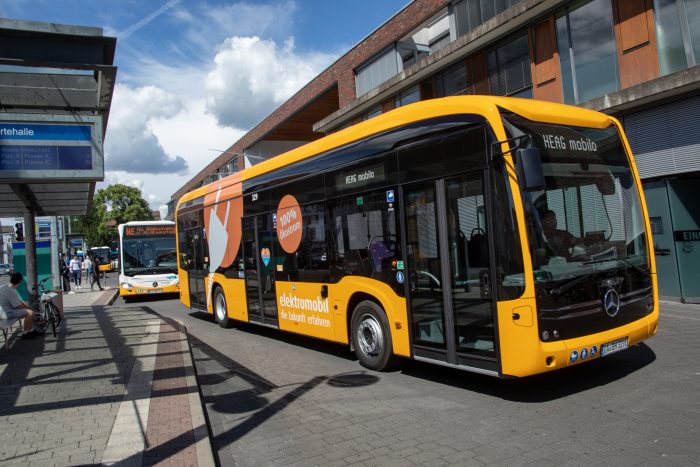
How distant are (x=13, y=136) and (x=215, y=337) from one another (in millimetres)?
5112

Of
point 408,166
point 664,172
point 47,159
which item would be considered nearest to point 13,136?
point 47,159

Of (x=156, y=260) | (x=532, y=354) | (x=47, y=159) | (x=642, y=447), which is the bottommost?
(x=642, y=447)

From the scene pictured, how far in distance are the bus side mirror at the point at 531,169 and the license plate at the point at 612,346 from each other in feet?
5.85

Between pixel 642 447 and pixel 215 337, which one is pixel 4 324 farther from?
pixel 642 447

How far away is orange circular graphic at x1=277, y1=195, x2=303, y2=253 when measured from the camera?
8.61 metres

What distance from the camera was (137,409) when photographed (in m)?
5.21

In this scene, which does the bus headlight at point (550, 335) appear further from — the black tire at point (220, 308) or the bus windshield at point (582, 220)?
the black tire at point (220, 308)

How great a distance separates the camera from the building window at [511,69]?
15266 mm

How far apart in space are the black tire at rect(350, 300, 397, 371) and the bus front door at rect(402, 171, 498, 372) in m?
0.60

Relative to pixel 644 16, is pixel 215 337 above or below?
below

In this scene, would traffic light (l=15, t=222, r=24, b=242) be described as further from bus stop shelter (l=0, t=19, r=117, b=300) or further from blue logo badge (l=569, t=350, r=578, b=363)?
blue logo badge (l=569, t=350, r=578, b=363)

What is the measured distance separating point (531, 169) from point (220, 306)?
8.85 m

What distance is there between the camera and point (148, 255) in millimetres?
20219

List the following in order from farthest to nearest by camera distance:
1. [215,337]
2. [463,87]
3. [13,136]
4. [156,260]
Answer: [156,260] → [463,87] → [215,337] → [13,136]
